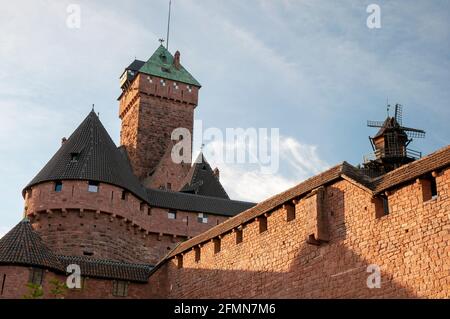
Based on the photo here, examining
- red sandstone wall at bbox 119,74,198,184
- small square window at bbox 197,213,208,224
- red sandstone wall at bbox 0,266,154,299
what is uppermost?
red sandstone wall at bbox 119,74,198,184

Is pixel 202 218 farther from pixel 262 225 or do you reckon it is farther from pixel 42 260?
pixel 262 225

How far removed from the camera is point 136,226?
32562 millimetres

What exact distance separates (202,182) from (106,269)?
13352 millimetres

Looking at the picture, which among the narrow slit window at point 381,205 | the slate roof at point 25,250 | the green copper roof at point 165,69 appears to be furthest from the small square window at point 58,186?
the narrow slit window at point 381,205

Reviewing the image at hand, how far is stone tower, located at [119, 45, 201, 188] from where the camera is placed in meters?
43.6

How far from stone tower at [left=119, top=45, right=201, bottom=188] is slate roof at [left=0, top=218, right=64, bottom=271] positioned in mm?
16765

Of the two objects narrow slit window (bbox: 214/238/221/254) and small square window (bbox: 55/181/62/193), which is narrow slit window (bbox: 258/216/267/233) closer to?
narrow slit window (bbox: 214/238/221/254)

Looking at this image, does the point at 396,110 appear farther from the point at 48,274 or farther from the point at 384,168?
the point at 48,274

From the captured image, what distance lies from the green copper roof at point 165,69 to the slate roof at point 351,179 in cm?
2292

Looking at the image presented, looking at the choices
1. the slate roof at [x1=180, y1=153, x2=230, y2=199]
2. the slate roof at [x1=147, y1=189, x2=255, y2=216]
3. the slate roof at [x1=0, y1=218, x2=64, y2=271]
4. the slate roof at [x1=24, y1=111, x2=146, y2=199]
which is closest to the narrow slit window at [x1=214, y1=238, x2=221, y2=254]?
the slate roof at [x1=0, y1=218, x2=64, y2=271]

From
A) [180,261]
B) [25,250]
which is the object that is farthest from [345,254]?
[25,250]

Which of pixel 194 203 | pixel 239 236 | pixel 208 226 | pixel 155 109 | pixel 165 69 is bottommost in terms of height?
pixel 239 236

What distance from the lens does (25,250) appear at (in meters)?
24.4
